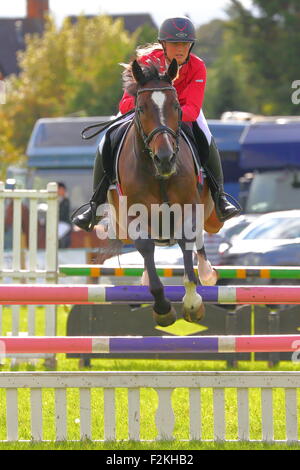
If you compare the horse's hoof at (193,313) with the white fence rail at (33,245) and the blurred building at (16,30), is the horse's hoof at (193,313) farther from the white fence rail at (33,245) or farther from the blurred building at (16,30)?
the blurred building at (16,30)

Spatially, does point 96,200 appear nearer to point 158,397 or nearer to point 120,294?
point 120,294

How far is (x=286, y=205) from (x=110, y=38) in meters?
26.4

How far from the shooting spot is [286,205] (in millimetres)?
19500

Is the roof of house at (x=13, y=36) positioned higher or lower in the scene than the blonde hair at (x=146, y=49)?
lower

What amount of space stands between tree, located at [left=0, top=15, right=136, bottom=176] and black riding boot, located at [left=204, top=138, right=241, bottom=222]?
99.9 feet

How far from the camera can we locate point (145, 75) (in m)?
7.15

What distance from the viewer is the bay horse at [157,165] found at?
689cm

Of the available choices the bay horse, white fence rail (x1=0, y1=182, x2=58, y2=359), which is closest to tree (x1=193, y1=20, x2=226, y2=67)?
white fence rail (x1=0, y1=182, x2=58, y2=359)

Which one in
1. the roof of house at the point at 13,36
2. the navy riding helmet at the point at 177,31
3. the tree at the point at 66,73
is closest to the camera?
the navy riding helmet at the point at 177,31

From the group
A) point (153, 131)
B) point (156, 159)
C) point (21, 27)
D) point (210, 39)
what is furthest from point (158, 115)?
point (210, 39)

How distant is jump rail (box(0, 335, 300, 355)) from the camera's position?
22.6 feet

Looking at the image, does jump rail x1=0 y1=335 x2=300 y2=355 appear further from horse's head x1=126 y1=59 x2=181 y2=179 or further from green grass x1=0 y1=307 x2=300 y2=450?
horse's head x1=126 y1=59 x2=181 y2=179

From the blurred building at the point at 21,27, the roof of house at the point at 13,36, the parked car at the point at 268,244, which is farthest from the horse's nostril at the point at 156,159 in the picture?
the roof of house at the point at 13,36

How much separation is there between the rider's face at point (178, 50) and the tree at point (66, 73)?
30.8m
